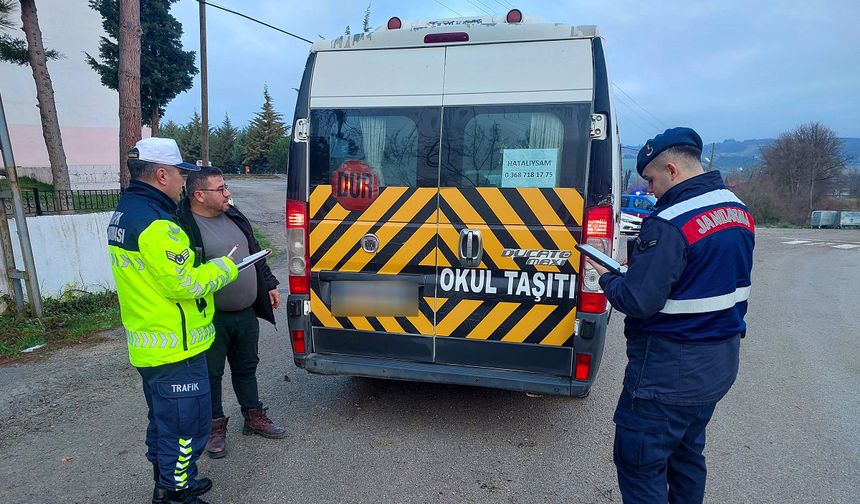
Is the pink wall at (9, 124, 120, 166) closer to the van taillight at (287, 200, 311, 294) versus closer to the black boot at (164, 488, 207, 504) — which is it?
the van taillight at (287, 200, 311, 294)

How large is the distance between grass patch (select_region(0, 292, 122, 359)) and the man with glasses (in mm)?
3143

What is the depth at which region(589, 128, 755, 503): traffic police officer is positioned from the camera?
1.98 metres

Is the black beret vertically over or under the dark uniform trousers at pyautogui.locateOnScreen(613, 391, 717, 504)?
over

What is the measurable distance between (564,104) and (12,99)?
3087cm

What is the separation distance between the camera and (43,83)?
1171 cm

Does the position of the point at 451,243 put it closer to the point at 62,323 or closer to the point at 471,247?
the point at 471,247

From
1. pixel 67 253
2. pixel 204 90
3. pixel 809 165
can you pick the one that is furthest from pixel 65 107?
pixel 809 165

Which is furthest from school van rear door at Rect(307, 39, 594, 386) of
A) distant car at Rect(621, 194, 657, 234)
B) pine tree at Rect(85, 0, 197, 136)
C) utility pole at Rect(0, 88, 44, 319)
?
pine tree at Rect(85, 0, 197, 136)

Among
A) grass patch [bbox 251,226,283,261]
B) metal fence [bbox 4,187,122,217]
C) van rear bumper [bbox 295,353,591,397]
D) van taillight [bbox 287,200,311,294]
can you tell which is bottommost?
grass patch [bbox 251,226,283,261]

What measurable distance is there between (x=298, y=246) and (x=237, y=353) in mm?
817

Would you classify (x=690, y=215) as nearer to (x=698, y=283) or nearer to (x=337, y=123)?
(x=698, y=283)

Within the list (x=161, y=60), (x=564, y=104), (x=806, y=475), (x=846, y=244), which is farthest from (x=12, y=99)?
(x=846, y=244)

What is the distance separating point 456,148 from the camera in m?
3.26

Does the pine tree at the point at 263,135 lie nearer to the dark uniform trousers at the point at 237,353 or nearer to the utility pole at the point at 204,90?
the utility pole at the point at 204,90
